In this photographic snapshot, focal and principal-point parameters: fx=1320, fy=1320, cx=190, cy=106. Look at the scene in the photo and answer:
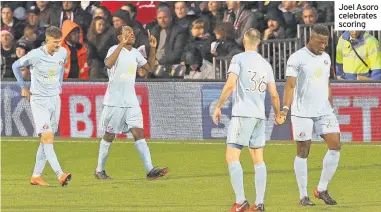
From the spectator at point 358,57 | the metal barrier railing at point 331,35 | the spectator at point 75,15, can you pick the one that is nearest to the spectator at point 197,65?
the metal barrier railing at point 331,35

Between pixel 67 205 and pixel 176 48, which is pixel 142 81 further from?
pixel 67 205

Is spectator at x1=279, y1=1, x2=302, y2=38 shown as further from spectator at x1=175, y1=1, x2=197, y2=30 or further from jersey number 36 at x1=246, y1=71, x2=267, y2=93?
jersey number 36 at x1=246, y1=71, x2=267, y2=93

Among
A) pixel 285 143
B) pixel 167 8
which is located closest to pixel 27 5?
pixel 167 8

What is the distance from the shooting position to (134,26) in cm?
2645

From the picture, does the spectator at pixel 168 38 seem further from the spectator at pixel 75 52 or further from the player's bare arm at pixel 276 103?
the player's bare arm at pixel 276 103

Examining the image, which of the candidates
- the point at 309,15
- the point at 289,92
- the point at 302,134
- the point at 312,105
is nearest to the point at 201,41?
the point at 309,15

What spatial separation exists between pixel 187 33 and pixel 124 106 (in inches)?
283

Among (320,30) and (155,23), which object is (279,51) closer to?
(155,23)

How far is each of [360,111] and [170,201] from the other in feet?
24.4

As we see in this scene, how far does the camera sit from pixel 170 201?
53.9 ft

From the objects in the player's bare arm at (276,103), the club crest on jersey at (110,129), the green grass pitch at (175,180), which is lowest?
the green grass pitch at (175,180)

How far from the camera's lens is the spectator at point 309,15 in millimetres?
24438

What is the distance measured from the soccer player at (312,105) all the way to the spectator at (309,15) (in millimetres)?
8698

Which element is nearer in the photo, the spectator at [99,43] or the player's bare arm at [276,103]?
the player's bare arm at [276,103]
